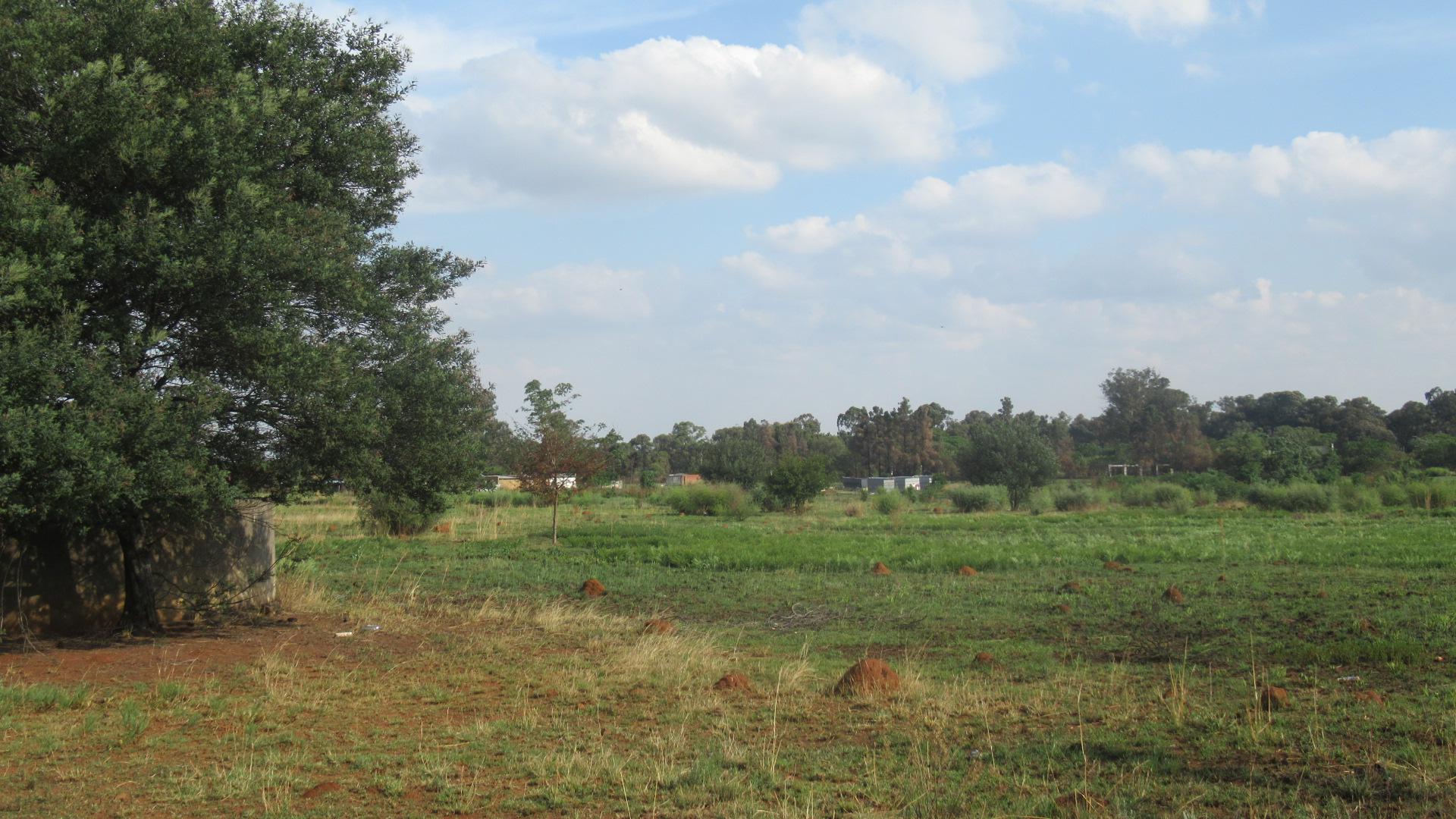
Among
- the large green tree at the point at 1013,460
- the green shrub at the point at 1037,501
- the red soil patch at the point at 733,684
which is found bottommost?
the green shrub at the point at 1037,501

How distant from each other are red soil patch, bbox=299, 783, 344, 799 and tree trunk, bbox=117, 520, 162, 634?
7.25 metres

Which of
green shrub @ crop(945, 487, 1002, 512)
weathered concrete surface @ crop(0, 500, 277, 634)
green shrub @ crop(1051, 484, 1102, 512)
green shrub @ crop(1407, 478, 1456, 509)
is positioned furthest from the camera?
green shrub @ crop(945, 487, 1002, 512)

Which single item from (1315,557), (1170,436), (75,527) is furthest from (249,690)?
(1170,436)

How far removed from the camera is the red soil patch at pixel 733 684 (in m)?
9.18

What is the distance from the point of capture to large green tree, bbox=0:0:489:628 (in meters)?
9.09

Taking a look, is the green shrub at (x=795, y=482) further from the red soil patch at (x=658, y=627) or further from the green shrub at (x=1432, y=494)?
the red soil patch at (x=658, y=627)

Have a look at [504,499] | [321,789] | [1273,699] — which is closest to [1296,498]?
[504,499]

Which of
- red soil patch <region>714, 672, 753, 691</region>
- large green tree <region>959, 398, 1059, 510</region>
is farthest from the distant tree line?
red soil patch <region>714, 672, 753, 691</region>

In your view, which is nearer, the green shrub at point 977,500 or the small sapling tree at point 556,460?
the small sapling tree at point 556,460

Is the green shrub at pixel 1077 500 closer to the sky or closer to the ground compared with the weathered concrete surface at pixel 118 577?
closer to the ground

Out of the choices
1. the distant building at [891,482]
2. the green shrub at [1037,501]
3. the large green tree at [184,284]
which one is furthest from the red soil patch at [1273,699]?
the distant building at [891,482]

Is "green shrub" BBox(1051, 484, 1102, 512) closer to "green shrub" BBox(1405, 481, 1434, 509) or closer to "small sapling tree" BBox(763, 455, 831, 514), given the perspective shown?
"small sapling tree" BBox(763, 455, 831, 514)

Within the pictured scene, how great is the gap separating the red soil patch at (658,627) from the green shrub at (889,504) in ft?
118

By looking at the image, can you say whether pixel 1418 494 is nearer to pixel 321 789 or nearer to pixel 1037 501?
pixel 1037 501
